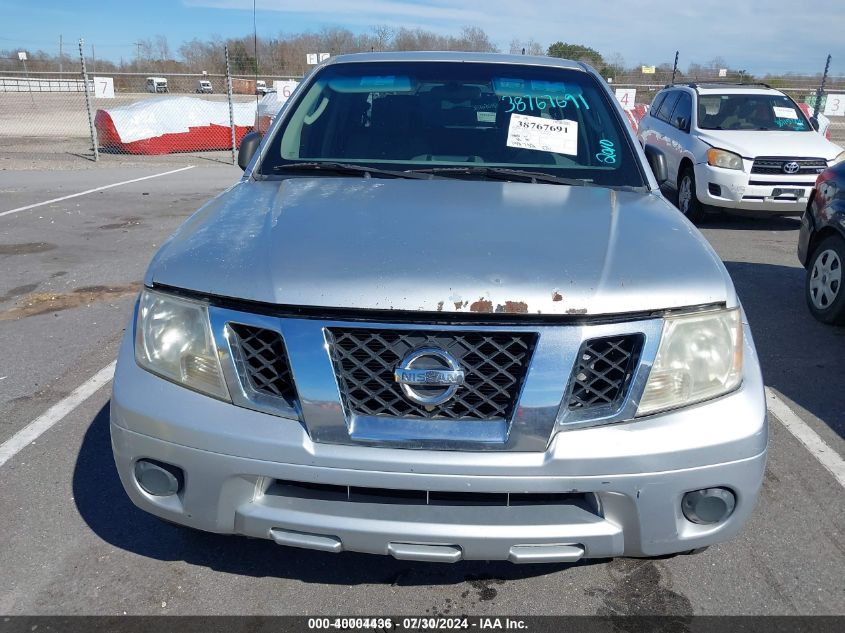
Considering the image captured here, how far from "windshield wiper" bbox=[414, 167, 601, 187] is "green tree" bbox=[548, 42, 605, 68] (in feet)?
88.8

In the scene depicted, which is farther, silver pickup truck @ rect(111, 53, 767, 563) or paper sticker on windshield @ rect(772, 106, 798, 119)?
paper sticker on windshield @ rect(772, 106, 798, 119)

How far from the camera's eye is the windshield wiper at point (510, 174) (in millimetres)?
3064

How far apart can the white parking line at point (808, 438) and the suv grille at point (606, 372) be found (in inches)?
75.1

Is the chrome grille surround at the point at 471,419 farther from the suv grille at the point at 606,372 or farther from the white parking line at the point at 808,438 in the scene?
the white parking line at the point at 808,438

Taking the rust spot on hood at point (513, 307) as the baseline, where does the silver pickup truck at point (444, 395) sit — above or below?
below

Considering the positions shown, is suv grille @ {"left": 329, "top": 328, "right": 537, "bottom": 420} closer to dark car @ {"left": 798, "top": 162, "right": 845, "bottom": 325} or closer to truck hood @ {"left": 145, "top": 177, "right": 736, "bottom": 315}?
truck hood @ {"left": 145, "top": 177, "right": 736, "bottom": 315}

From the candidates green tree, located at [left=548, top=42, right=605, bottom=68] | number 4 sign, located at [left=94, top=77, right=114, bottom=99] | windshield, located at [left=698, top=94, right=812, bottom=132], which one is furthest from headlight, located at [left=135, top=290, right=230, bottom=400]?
green tree, located at [left=548, top=42, right=605, bottom=68]

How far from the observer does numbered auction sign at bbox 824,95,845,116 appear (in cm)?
1838

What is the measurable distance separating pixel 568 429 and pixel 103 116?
1790 cm

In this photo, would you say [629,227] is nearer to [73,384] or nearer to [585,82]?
[585,82]

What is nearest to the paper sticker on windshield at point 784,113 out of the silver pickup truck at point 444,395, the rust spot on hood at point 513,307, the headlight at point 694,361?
the silver pickup truck at point 444,395

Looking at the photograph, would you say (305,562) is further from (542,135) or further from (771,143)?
(771,143)

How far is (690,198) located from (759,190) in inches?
37.5

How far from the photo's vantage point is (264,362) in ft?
6.79
